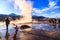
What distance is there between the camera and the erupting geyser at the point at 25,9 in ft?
4.95

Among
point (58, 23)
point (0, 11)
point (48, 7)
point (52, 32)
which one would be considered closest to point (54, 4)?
point (48, 7)

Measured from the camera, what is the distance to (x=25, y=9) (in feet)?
4.97

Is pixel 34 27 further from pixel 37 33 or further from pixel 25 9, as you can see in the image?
pixel 25 9

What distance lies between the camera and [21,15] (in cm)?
151

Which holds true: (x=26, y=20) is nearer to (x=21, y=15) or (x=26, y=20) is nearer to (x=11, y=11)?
(x=21, y=15)

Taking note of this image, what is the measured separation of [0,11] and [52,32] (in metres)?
0.72

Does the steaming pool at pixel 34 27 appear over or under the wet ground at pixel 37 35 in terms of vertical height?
over

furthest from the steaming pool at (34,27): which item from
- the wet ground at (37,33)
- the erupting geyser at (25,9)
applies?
the erupting geyser at (25,9)

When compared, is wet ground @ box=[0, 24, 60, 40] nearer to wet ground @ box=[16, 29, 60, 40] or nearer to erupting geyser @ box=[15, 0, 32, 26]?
wet ground @ box=[16, 29, 60, 40]

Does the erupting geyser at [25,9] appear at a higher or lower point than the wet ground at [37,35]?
higher

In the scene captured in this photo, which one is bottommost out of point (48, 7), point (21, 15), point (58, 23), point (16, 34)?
point (16, 34)

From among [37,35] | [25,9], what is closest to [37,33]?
[37,35]

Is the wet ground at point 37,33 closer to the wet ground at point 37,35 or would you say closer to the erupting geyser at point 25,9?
the wet ground at point 37,35

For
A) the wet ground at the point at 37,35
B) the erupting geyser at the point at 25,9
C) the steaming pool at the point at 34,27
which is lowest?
the wet ground at the point at 37,35
